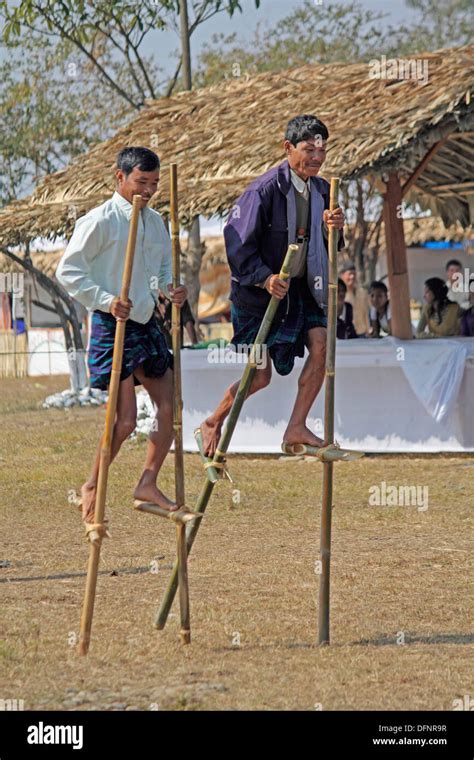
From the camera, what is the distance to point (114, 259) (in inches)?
268

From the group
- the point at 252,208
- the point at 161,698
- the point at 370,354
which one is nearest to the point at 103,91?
the point at 370,354

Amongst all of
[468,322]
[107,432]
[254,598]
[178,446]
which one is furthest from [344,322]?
[107,432]

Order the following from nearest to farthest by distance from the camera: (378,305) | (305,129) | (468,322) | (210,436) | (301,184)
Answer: (305,129), (301,184), (210,436), (468,322), (378,305)

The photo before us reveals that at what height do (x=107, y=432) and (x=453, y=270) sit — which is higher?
(x=453, y=270)

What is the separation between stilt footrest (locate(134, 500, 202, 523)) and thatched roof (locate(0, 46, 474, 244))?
6.71 m

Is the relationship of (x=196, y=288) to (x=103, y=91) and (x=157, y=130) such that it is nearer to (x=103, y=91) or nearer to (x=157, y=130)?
(x=157, y=130)

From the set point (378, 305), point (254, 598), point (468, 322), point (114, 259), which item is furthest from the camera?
point (378, 305)

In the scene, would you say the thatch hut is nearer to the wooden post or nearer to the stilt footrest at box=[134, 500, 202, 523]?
the wooden post

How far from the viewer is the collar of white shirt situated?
6.91m

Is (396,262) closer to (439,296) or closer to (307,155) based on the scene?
(439,296)

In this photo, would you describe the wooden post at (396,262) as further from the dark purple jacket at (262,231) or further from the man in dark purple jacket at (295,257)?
the dark purple jacket at (262,231)

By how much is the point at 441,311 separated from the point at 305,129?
30.3 ft

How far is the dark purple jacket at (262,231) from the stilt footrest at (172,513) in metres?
1.10

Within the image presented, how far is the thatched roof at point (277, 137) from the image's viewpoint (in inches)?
513
